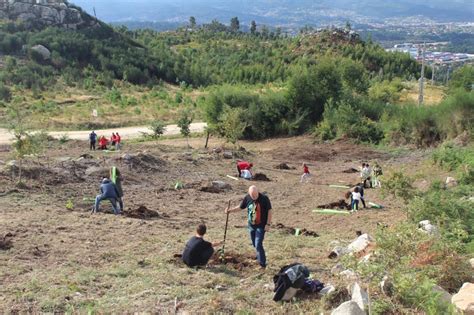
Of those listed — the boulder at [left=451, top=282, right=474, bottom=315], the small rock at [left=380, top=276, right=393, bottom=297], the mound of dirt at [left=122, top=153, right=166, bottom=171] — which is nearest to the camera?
the boulder at [left=451, top=282, right=474, bottom=315]

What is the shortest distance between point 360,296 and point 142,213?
795 cm

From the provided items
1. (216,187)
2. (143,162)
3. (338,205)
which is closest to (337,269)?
(338,205)

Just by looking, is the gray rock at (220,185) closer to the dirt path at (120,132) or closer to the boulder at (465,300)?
the boulder at (465,300)

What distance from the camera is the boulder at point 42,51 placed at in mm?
62406

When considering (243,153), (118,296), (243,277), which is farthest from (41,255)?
(243,153)

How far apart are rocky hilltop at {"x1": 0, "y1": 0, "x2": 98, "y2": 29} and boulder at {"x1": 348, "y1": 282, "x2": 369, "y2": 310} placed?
7232 centimetres

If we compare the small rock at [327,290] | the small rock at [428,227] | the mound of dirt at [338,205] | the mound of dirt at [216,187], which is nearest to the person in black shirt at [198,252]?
the small rock at [327,290]

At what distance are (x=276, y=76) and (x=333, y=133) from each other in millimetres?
40013

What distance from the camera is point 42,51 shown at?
62688 mm

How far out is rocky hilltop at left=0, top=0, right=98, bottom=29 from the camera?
7219 centimetres

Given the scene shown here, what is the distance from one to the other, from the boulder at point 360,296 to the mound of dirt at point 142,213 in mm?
7315

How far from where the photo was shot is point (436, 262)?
26.6ft

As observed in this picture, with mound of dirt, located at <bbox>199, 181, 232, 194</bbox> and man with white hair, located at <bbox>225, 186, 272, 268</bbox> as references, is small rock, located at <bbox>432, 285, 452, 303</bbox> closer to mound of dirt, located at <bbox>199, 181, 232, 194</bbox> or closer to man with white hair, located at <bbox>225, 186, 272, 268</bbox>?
man with white hair, located at <bbox>225, 186, 272, 268</bbox>

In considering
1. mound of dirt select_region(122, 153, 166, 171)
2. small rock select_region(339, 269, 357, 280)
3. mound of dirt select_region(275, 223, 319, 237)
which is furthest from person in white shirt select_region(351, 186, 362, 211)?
mound of dirt select_region(122, 153, 166, 171)
